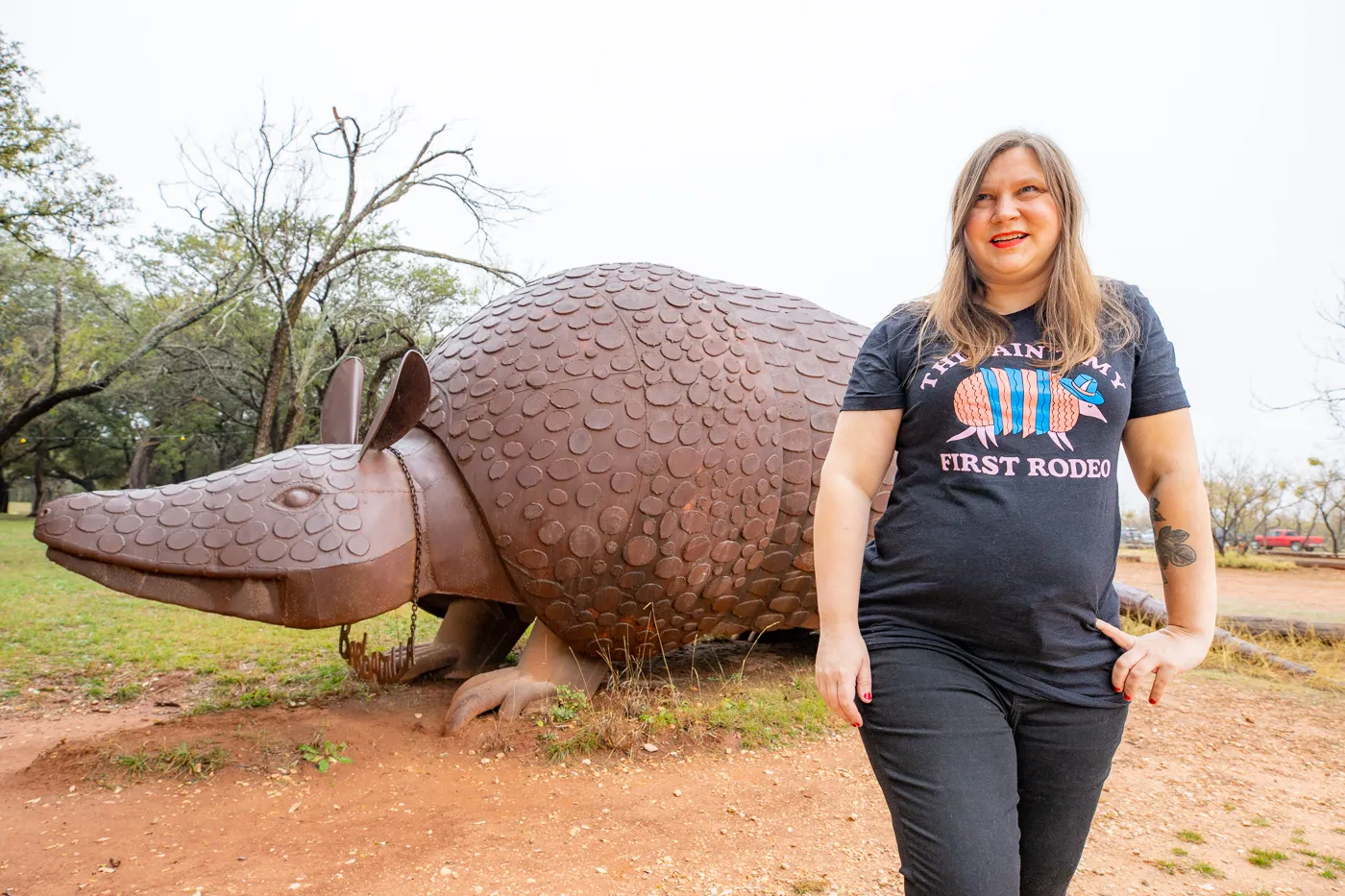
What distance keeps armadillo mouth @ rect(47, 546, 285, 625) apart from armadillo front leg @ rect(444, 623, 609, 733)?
3.50 ft

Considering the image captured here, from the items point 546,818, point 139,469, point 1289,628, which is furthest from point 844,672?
point 139,469

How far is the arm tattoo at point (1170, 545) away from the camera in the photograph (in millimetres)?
1486

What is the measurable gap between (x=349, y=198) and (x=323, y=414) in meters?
8.71

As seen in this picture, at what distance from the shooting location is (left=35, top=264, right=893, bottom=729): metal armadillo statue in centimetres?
338

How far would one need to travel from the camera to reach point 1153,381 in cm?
150

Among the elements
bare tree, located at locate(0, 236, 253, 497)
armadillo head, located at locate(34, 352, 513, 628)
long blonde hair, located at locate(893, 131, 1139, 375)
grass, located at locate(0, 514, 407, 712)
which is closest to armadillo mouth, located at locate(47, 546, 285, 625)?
armadillo head, located at locate(34, 352, 513, 628)

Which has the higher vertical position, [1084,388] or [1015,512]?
[1084,388]

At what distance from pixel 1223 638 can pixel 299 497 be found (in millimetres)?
6985

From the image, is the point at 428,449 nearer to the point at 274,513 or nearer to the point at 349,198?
the point at 274,513

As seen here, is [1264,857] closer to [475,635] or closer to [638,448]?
[638,448]

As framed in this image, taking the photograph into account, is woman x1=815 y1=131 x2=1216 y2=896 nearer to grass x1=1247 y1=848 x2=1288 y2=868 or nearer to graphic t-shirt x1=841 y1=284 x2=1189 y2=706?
graphic t-shirt x1=841 y1=284 x2=1189 y2=706

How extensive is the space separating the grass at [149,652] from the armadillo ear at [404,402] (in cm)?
205

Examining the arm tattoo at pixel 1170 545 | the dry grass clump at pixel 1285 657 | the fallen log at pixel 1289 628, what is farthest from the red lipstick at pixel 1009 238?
the fallen log at pixel 1289 628

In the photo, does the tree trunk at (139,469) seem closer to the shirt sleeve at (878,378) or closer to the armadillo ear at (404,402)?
the armadillo ear at (404,402)
